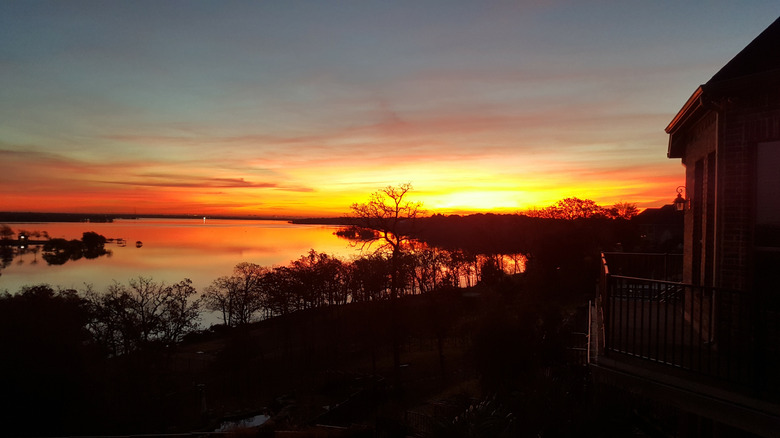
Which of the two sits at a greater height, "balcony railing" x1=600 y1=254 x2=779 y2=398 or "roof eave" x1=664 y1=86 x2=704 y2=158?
"roof eave" x1=664 y1=86 x2=704 y2=158

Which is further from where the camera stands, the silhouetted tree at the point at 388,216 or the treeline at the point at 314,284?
the treeline at the point at 314,284

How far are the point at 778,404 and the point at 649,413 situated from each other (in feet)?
4.46

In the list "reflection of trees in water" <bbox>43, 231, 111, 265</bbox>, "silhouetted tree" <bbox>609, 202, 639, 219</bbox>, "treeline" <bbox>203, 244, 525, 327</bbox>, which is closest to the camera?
"treeline" <bbox>203, 244, 525, 327</bbox>

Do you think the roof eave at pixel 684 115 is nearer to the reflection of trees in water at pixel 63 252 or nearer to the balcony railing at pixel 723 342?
the balcony railing at pixel 723 342

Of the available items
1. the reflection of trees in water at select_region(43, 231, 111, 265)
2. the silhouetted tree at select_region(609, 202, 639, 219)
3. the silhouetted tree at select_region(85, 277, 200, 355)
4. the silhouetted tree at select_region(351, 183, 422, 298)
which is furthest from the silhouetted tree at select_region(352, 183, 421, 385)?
the reflection of trees in water at select_region(43, 231, 111, 265)

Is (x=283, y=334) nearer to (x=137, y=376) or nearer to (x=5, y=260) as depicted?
(x=137, y=376)

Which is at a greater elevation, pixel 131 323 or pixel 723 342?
pixel 723 342

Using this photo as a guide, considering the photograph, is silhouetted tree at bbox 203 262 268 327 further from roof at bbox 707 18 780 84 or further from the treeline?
roof at bbox 707 18 780 84

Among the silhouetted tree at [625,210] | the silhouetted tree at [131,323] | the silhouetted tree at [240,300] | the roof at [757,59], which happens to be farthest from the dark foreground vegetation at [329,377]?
the silhouetted tree at [625,210]

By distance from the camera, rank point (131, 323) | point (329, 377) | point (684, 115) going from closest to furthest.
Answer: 1. point (684, 115)
2. point (329, 377)
3. point (131, 323)

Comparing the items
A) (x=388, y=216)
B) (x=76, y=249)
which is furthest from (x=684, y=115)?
(x=76, y=249)

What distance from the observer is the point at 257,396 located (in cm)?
3175

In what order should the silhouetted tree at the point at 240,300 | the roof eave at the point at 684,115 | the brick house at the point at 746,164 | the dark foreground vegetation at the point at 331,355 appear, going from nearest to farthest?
1. the brick house at the point at 746,164
2. the roof eave at the point at 684,115
3. the dark foreground vegetation at the point at 331,355
4. the silhouetted tree at the point at 240,300

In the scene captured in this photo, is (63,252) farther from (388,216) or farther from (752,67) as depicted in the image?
(752,67)
